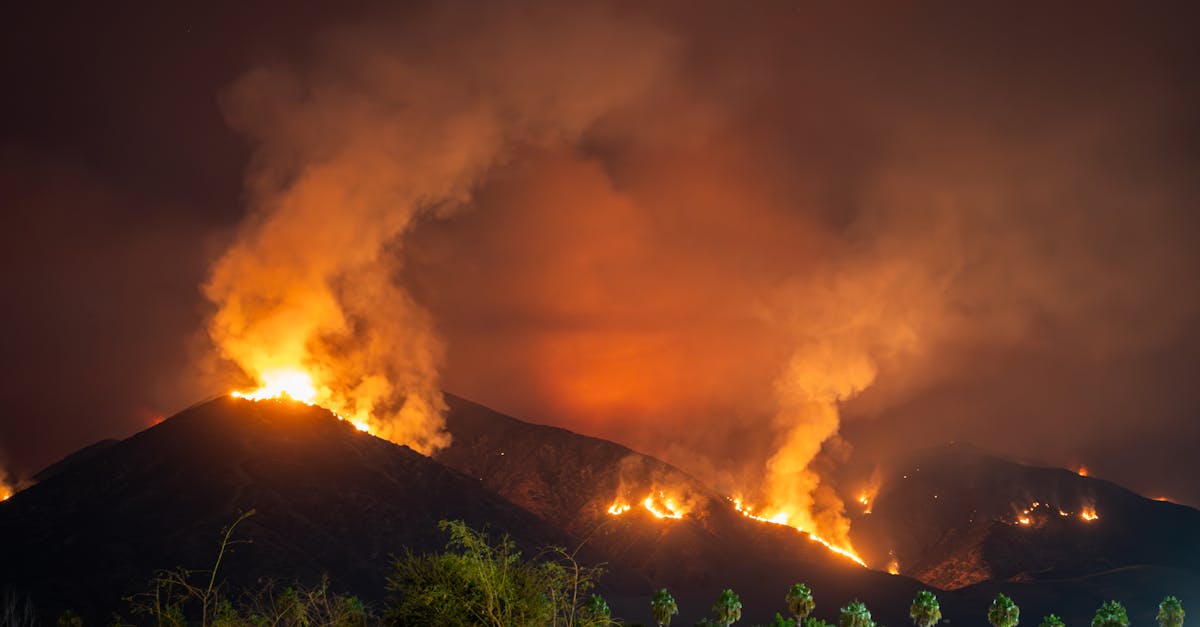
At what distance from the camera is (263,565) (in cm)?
16038

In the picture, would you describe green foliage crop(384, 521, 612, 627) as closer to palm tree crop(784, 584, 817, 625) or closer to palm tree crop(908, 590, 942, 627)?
palm tree crop(784, 584, 817, 625)

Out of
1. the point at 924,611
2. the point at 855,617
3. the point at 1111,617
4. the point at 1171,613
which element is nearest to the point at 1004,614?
the point at 924,611

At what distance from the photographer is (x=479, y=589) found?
23.8 m

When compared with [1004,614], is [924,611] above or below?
below

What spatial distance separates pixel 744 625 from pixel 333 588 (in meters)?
80.0

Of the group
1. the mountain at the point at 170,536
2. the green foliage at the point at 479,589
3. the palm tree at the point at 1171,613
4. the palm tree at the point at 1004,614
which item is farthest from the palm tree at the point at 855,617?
the green foliage at the point at 479,589

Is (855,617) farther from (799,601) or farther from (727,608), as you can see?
(727,608)

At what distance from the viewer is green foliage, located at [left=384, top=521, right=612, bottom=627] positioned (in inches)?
903

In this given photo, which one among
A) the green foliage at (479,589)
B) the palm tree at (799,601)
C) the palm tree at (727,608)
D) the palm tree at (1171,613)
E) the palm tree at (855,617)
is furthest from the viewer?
the palm tree at (727,608)

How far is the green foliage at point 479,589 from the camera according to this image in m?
22.9

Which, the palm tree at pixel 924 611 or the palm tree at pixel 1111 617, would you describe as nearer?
the palm tree at pixel 1111 617

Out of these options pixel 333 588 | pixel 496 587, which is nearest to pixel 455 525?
pixel 496 587

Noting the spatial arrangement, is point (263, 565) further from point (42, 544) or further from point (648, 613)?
point (648, 613)

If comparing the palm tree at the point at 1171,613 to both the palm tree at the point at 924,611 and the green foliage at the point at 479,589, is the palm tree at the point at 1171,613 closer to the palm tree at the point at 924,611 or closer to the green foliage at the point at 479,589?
the palm tree at the point at 924,611
